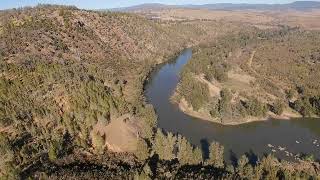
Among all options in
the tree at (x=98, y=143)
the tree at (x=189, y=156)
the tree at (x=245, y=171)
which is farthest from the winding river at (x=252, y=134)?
the tree at (x=98, y=143)

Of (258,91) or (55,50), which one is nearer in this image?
(258,91)

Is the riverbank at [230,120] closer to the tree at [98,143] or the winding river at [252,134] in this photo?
the winding river at [252,134]

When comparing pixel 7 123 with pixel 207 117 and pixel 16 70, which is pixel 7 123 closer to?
pixel 16 70

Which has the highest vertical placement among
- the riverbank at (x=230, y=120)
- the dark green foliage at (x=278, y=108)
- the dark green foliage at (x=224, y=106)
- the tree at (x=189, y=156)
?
the tree at (x=189, y=156)

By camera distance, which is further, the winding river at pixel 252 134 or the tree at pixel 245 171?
the winding river at pixel 252 134

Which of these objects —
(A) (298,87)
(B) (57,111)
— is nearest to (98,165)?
(B) (57,111)

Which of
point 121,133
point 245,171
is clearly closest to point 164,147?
point 121,133

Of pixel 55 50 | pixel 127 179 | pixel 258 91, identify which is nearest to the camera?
pixel 127 179

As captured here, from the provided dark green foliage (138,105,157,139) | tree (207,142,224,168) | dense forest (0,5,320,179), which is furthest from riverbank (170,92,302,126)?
tree (207,142,224,168)

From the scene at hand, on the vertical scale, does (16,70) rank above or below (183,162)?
above
